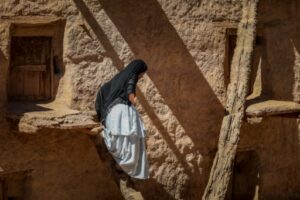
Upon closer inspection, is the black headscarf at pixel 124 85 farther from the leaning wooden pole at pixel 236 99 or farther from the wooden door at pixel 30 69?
the leaning wooden pole at pixel 236 99

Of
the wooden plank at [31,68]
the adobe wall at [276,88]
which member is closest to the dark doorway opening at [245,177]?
the adobe wall at [276,88]

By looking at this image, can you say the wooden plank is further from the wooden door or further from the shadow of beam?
the shadow of beam

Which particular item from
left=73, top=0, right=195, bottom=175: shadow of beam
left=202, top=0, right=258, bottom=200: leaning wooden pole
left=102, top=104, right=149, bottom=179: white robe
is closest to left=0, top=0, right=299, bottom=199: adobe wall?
left=73, top=0, right=195, bottom=175: shadow of beam

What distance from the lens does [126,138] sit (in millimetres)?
8242

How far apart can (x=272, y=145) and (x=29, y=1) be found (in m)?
4.13

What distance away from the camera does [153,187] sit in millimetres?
9648

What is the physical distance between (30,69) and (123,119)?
158cm

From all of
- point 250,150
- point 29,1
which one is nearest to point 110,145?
point 29,1

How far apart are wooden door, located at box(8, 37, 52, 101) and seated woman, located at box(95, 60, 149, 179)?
1.02m

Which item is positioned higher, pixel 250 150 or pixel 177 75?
pixel 177 75

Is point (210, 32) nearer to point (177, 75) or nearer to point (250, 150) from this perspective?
point (177, 75)

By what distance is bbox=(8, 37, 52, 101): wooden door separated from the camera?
9008mm

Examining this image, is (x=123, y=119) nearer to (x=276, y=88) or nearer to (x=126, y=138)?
(x=126, y=138)

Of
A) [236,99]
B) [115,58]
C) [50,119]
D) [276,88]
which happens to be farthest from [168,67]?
[50,119]
